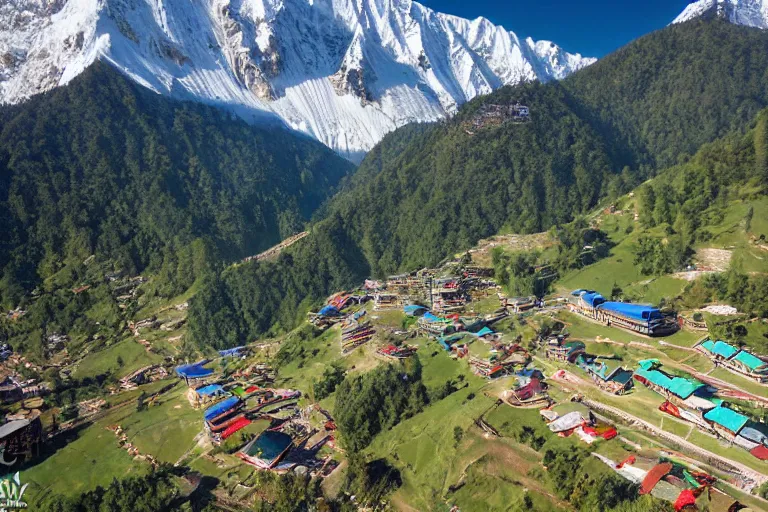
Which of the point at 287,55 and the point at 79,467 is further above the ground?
the point at 287,55

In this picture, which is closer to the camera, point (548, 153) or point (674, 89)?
point (548, 153)

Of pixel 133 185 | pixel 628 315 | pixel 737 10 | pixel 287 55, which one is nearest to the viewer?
pixel 628 315

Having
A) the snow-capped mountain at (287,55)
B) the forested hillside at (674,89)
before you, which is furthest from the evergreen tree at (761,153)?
the snow-capped mountain at (287,55)

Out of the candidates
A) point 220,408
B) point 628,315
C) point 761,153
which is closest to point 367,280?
point 220,408

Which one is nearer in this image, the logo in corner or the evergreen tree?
the logo in corner

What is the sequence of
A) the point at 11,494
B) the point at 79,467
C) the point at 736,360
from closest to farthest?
the point at 736,360
the point at 11,494
the point at 79,467

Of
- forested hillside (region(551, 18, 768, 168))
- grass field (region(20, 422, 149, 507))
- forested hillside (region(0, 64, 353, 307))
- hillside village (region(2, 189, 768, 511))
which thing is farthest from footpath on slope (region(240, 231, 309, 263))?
forested hillside (region(551, 18, 768, 168))

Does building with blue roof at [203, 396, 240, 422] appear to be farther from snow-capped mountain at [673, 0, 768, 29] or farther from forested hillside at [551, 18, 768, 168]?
snow-capped mountain at [673, 0, 768, 29]

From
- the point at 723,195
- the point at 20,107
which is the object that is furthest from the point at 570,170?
the point at 20,107

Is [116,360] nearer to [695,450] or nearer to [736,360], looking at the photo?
[695,450]
